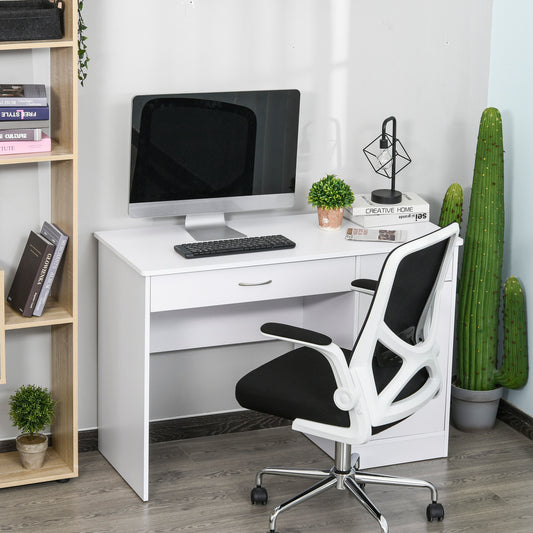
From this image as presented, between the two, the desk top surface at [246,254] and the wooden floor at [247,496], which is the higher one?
the desk top surface at [246,254]

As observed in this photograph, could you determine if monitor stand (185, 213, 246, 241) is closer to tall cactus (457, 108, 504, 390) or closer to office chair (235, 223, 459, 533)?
office chair (235, 223, 459, 533)

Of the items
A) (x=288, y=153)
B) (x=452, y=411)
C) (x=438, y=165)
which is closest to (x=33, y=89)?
(x=288, y=153)

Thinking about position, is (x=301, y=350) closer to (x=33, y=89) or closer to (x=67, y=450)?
(x=67, y=450)

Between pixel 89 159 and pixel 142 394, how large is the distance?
2.73 feet

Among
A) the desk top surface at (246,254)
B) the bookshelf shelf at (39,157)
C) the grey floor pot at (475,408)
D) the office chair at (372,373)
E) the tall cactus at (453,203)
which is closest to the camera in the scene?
the office chair at (372,373)

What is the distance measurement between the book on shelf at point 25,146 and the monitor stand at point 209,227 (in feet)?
1.94

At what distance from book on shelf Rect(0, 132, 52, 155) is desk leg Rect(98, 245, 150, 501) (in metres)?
0.45

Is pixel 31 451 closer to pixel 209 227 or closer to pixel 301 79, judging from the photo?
pixel 209 227

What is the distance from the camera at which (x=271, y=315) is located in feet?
12.3

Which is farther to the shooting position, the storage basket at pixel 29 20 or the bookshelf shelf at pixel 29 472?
the bookshelf shelf at pixel 29 472

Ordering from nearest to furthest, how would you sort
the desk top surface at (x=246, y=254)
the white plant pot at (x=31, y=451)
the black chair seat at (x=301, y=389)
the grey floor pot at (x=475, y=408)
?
the black chair seat at (x=301, y=389)
the desk top surface at (x=246, y=254)
the white plant pot at (x=31, y=451)
the grey floor pot at (x=475, y=408)

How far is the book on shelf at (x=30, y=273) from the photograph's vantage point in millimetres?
3166

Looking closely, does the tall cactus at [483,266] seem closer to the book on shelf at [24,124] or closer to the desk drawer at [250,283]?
the desk drawer at [250,283]

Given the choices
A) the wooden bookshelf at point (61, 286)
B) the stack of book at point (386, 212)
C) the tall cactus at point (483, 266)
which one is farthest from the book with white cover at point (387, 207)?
the wooden bookshelf at point (61, 286)
